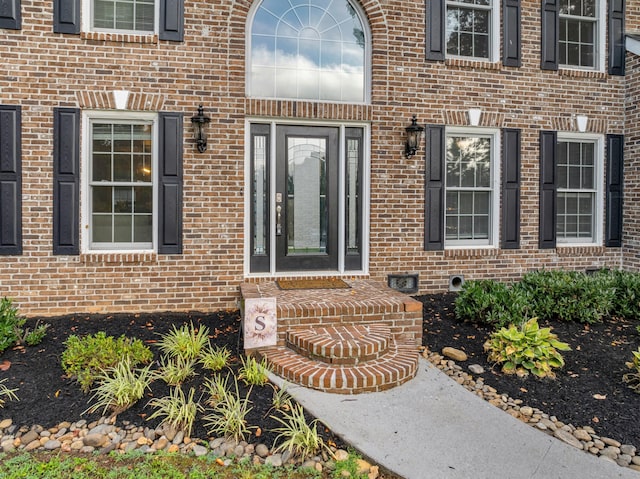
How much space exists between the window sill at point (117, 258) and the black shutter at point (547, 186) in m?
5.49

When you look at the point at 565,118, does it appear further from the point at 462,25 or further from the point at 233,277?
the point at 233,277

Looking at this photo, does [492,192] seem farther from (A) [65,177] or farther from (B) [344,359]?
→ (A) [65,177]

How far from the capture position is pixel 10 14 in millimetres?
4676

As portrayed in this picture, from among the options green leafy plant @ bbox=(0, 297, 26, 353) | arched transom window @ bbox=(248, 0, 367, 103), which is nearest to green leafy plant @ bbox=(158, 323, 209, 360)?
green leafy plant @ bbox=(0, 297, 26, 353)

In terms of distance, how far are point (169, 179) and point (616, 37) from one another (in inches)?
275

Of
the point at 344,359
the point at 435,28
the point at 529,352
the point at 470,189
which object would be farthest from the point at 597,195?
the point at 344,359

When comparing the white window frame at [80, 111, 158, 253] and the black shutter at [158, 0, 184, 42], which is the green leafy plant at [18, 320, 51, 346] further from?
the black shutter at [158, 0, 184, 42]

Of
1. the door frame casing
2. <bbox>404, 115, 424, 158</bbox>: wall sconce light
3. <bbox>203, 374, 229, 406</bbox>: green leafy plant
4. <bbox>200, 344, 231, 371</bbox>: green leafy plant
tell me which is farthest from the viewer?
<bbox>404, 115, 424, 158</bbox>: wall sconce light

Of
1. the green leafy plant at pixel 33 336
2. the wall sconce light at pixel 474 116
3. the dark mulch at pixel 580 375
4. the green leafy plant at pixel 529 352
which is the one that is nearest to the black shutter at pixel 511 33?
the wall sconce light at pixel 474 116

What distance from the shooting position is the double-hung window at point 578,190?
6.26 m

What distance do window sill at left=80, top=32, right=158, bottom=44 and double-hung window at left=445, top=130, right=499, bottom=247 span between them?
412 cm

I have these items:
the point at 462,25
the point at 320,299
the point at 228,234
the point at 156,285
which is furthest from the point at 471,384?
the point at 462,25

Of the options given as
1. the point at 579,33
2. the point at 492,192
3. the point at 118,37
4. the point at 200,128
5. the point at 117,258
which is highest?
the point at 579,33

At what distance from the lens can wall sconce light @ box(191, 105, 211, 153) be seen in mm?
4844
